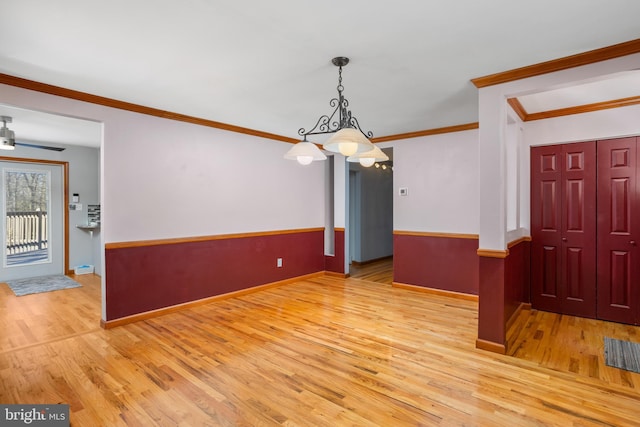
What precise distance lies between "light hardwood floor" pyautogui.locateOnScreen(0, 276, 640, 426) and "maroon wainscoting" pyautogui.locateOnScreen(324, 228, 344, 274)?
6.56 ft

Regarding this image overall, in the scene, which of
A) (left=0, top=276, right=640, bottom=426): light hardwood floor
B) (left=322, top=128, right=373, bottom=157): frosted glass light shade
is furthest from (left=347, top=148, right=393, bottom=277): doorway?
(left=322, top=128, right=373, bottom=157): frosted glass light shade

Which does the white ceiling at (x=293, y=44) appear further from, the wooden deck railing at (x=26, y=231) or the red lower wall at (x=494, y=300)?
the wooden deck railing at (x=26, y=231)

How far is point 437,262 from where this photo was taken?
4777mm

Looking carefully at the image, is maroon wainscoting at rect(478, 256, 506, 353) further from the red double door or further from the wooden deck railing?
the wooden deck railing

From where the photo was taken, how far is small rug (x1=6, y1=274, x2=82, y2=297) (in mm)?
4891

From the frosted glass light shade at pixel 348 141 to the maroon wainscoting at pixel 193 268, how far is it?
263 cm

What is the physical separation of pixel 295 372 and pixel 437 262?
3001 mm

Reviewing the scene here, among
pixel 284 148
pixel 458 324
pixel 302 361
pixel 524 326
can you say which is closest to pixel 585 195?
pixel 524 326

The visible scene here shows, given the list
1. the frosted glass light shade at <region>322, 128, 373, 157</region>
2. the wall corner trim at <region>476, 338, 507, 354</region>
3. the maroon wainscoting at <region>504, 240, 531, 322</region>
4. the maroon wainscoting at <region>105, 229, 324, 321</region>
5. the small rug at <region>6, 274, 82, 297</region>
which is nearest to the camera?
the frosted glass light shade at <region>322, 128, 373, 157</region>

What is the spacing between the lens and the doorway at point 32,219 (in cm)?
549

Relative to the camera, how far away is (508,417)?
1982 millimetres

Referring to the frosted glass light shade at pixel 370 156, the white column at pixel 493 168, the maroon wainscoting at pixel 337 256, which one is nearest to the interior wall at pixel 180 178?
the maroon wainscoting at pixel 337 256

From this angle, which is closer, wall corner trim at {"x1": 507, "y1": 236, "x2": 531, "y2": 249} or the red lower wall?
the red lower wall

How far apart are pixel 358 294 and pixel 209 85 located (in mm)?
3352
